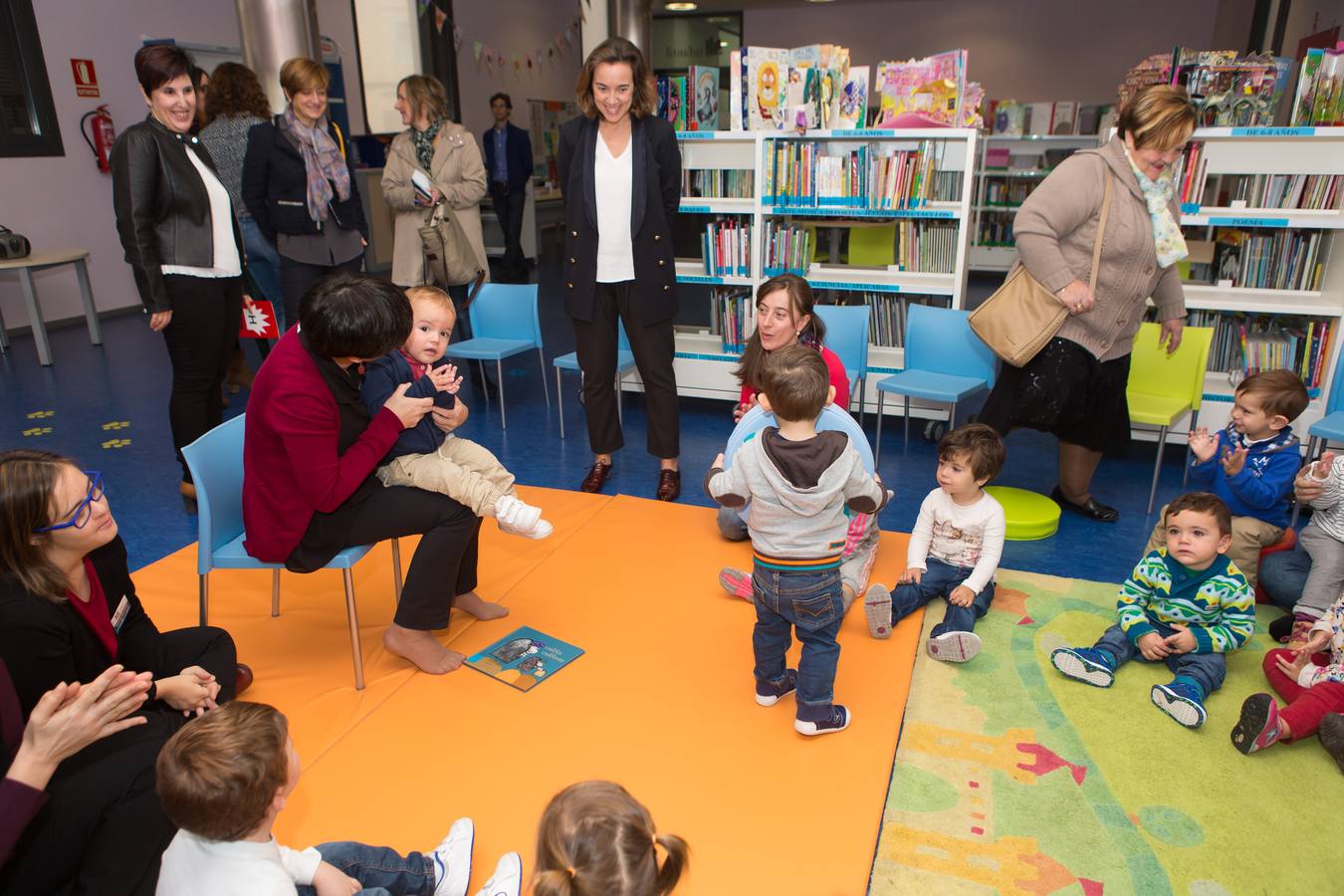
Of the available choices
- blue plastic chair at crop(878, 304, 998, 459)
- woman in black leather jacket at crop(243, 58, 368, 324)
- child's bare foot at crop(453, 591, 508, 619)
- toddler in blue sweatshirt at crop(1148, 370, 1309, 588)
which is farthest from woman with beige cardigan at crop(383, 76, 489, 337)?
toddler in blue sweatshirt at crop(1148, 370, 1309, 588)

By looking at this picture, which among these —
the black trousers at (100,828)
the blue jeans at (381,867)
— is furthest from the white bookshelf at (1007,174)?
the black trousers at (100,828)

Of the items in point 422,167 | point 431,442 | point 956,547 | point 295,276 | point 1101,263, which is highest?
point 422,167

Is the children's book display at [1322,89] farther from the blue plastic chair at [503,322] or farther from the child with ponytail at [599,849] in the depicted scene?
the child with ponytail at [599,849]

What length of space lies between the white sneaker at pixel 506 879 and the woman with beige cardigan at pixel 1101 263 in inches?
103

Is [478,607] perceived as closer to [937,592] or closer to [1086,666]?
[937,592]

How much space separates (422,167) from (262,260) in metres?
1.03

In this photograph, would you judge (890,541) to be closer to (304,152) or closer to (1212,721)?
(1212,721)

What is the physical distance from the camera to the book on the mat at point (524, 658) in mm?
2562

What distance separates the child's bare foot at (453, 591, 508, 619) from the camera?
288cm

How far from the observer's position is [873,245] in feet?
16.1

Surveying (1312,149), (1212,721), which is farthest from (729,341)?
(1212,721)

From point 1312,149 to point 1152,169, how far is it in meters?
1.25

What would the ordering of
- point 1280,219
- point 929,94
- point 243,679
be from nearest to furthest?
point 243,679
point 1280,219
point 929,94

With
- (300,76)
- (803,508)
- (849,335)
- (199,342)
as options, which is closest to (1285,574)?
(803,508)
